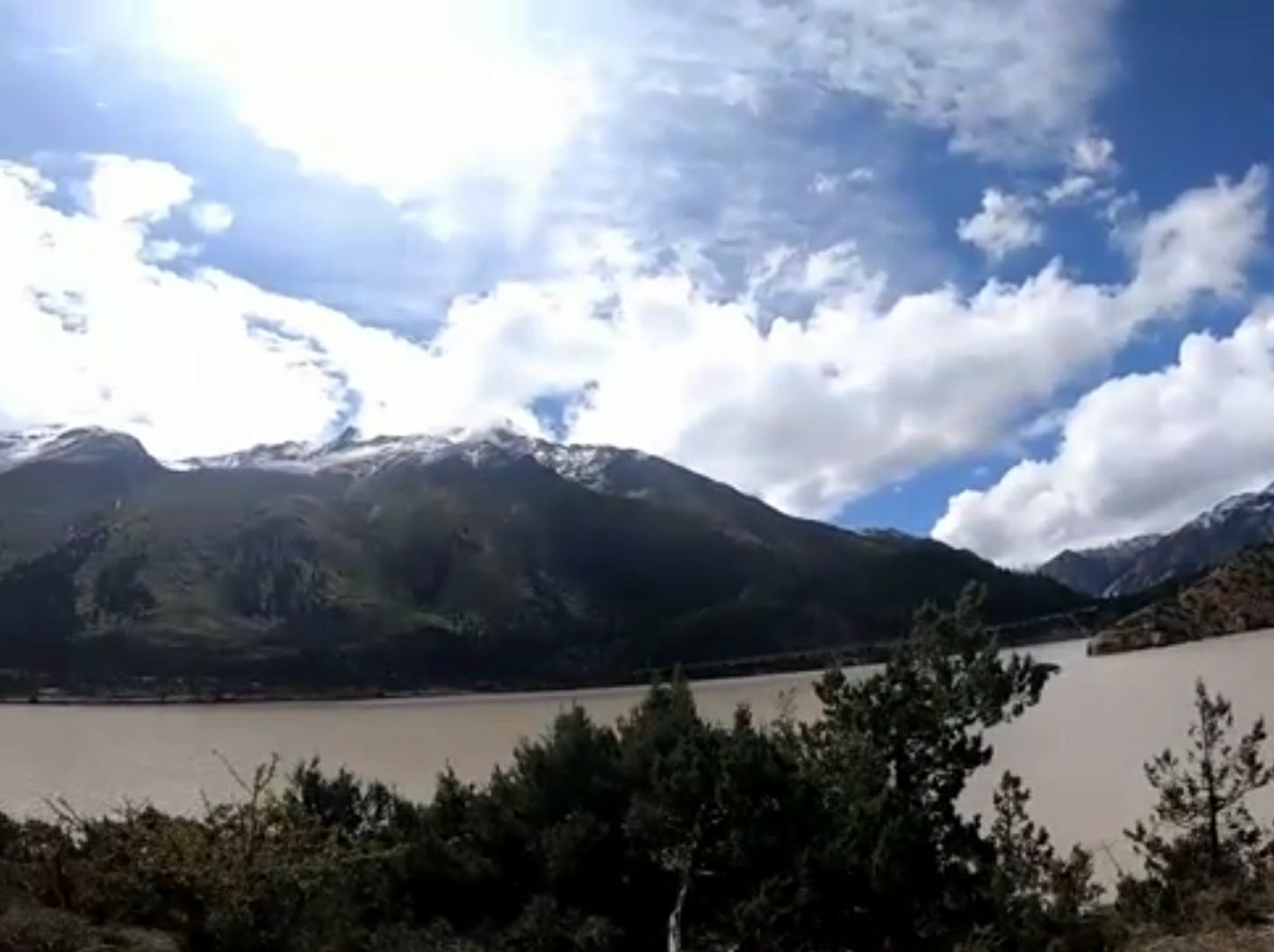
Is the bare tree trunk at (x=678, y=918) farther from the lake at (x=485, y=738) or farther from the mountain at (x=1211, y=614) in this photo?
the mountain at (x=1211, y=614)

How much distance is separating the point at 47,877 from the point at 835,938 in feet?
29.9

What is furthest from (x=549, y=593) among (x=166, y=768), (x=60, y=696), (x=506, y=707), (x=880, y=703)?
(x=880, y=703)

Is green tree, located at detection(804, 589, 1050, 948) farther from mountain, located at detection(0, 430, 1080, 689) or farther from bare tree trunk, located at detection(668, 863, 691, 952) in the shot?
mountain, located at detection(0, 430, 1080, 689)

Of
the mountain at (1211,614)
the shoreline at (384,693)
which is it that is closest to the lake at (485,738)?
the mountain at (1211,614)

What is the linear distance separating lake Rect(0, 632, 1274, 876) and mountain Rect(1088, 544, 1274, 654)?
500cm

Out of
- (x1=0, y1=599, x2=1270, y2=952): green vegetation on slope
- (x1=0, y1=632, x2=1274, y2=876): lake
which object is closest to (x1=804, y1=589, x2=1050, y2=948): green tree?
(x1=0, y1=599, x2=1270, y2=952): green vegetation on slope

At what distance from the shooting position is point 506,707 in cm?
9375

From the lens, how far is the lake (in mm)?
35094

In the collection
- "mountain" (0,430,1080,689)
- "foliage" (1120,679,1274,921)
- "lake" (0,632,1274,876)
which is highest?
"mountain" (0,430,1080,689)

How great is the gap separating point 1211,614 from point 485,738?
61.6 meters

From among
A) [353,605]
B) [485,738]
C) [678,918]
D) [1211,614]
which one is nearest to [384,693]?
[353,605]

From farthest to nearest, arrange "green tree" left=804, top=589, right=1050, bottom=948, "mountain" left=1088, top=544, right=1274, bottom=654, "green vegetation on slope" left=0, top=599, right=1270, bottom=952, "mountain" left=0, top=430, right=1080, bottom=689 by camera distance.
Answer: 1. "mountain" left=0, top=430, right=1080, bottom=689
2. "mountain" left=1088, top=544, right=1274, bottom=654
3. "green tree" left=804, top=589, right=1050, bottom=948
4. "green vegetation on slope" left=0, top=599, right=1270, bottom=952

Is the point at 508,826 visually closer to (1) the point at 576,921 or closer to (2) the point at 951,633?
(1) the point at 576,921

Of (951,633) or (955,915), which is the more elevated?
(951,633)
